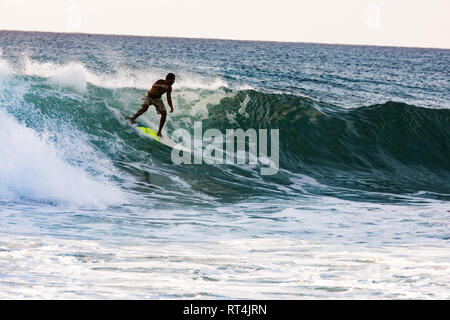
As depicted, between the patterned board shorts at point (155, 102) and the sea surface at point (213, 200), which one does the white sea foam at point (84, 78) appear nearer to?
the sea surface at point (213, 200)

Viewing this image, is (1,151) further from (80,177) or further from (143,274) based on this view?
(143,274)

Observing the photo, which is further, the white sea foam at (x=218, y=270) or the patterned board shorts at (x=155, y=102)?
the patterned board shorts at (x=155, y=102)

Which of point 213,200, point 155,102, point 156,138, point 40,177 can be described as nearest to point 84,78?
point 156,138

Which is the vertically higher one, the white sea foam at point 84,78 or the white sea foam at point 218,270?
the white sea foam at point 84,78

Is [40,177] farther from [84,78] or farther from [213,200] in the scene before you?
[84,78]

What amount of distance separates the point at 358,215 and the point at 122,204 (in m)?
3.79

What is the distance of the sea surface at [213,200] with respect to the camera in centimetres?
551

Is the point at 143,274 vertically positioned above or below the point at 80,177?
below

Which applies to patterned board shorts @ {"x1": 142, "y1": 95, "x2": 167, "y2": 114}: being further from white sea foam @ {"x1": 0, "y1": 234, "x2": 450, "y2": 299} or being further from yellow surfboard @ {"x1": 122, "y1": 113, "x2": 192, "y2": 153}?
white sea foam @ {"x1": 0, "y1": 234, "x2": 450, "y2": 299}

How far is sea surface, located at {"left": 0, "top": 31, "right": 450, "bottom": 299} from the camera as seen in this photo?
5512mm

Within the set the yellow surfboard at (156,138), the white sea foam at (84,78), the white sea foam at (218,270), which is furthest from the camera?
the white sea foam at (84,78)

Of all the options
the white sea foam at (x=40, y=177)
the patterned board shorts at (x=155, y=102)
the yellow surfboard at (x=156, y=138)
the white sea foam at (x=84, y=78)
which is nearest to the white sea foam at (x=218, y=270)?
the white sea foam at (x=40, y=177)

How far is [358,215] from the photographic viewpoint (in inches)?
364
